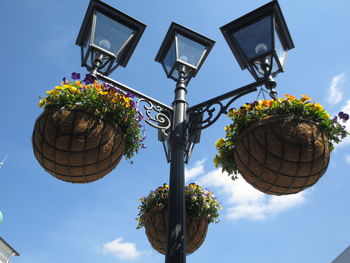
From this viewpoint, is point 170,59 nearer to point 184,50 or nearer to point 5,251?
point 184,50

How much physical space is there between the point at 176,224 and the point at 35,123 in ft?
4.55

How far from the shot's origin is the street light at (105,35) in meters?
3.29

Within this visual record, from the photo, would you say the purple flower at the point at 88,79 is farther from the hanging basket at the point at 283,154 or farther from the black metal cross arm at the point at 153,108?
the hanging basket at the point at 283,154

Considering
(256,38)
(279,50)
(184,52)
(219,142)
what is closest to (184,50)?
(184,52)

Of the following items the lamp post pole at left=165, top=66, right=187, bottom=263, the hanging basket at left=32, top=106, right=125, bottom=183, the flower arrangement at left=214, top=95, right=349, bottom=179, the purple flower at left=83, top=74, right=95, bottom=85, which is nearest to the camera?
the lamp post pole at left=165, top=66, right=187, bottom=263

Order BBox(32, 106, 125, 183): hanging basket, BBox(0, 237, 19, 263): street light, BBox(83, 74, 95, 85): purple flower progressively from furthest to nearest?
1. BBox(0, 237, 19, 263): street light
2. BBox(83, 74, 95, 85): purple flower
3. BBox(32, 106, 125, 183): hanging basket

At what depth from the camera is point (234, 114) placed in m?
2.90

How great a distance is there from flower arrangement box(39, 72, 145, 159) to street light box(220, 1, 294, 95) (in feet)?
4.17

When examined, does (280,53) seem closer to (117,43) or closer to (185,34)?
(185,34)

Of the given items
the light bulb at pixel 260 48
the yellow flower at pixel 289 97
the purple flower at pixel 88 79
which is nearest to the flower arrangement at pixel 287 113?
the yellow flower at pixel 289 97

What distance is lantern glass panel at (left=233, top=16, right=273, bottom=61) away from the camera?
126 inches

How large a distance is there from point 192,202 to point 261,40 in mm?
1795

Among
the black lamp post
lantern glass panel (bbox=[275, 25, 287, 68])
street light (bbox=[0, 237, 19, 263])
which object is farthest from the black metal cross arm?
street light (bbox=[0, 237, 19, 263])

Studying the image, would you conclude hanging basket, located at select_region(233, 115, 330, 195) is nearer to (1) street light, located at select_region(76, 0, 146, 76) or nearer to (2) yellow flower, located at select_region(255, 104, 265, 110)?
(2) yellow flower, located at select_region(255, 104, 265, 110)
